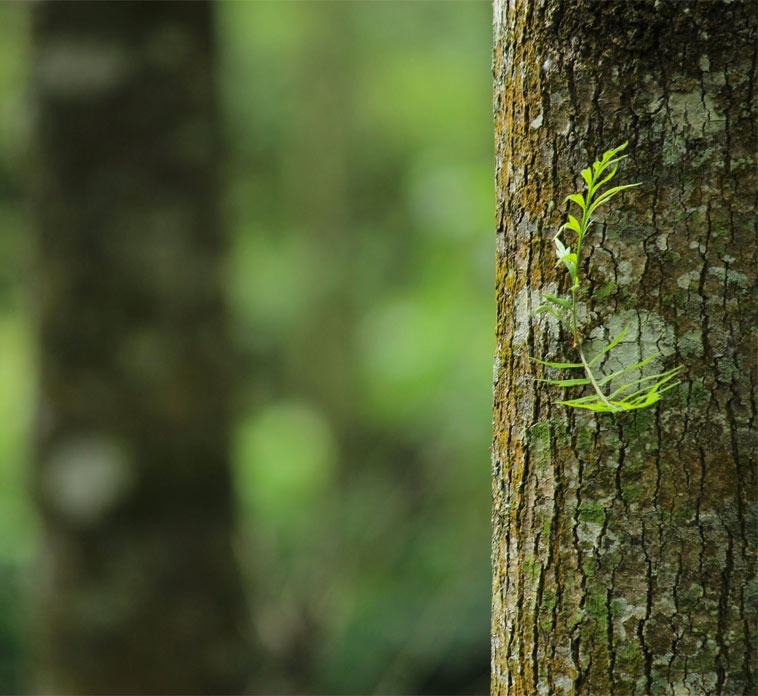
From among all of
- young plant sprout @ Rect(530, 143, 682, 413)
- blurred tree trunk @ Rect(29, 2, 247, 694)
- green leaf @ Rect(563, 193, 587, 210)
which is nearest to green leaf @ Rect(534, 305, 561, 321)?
young plant sprout @ Rect(530, 143, 682, 413)

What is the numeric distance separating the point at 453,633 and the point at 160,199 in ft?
11.8

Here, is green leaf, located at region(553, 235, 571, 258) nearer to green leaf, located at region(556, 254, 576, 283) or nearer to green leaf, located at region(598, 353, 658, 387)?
green leaf, located at region(556, 254, 576, 283)

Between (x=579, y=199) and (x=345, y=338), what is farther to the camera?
(x=345, y=338)

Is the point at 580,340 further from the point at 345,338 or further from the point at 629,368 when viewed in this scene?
the point at 345,338

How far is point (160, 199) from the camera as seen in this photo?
126 inches

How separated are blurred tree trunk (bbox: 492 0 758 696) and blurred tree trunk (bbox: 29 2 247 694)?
2.35 m

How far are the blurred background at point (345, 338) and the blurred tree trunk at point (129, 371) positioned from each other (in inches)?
3.0

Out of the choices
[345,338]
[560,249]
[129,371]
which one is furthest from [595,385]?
[345,338]

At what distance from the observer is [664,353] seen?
0.95 metres

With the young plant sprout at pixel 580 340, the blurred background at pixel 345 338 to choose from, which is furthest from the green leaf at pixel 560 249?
the blurred background at pixel 345 338

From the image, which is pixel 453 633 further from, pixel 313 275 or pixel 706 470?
pixel 313 275

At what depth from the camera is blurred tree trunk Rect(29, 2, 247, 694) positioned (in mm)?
3045

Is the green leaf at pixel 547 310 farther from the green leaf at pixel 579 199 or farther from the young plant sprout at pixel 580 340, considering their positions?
the green leaf at pixel 579 199

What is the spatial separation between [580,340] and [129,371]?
2.40 metres
